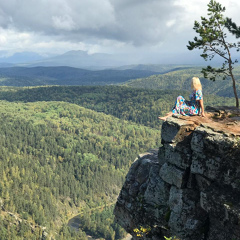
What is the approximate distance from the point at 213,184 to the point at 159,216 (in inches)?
284

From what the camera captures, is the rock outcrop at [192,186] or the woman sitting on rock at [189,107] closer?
the rock outcrop at [192,186]

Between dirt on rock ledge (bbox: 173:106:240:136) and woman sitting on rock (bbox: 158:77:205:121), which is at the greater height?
woman sitting on rock (bbox: 158:77:205:121)

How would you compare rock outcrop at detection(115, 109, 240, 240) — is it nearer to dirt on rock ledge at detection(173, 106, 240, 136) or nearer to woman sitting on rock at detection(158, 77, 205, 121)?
dirt on rock ledge at detection(173, 106, 240, 136)

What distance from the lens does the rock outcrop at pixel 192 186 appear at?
24094 mm

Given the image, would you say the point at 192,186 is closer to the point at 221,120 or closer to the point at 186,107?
the point at 221,120

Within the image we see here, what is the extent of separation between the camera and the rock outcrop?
24094 millimetres

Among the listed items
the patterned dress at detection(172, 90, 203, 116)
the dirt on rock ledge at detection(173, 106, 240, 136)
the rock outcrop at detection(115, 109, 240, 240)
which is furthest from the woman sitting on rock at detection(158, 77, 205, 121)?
the rock outcrop at detection(115, 109, 240, 240)

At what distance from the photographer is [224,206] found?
23281 millimetres

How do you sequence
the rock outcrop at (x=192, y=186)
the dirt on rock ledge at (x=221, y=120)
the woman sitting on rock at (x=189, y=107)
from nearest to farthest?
the rock outcrop at (x=192, y=186), the dirt on rock ledge at (x=221, y=120), the woman sitting on rock at (x=189, y=107)

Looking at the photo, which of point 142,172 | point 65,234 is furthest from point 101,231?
point 142,172

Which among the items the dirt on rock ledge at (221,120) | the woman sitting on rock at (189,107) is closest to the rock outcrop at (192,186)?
the dirt on rock ledge at (221,120)

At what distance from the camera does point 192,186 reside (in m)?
27.2

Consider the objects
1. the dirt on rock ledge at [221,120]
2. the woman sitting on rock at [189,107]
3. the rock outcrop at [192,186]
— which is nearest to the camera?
the rock outcrop at [192,186]

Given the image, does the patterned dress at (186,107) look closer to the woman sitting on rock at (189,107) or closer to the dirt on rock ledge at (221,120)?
the woman sitting on rock at (189,107)
